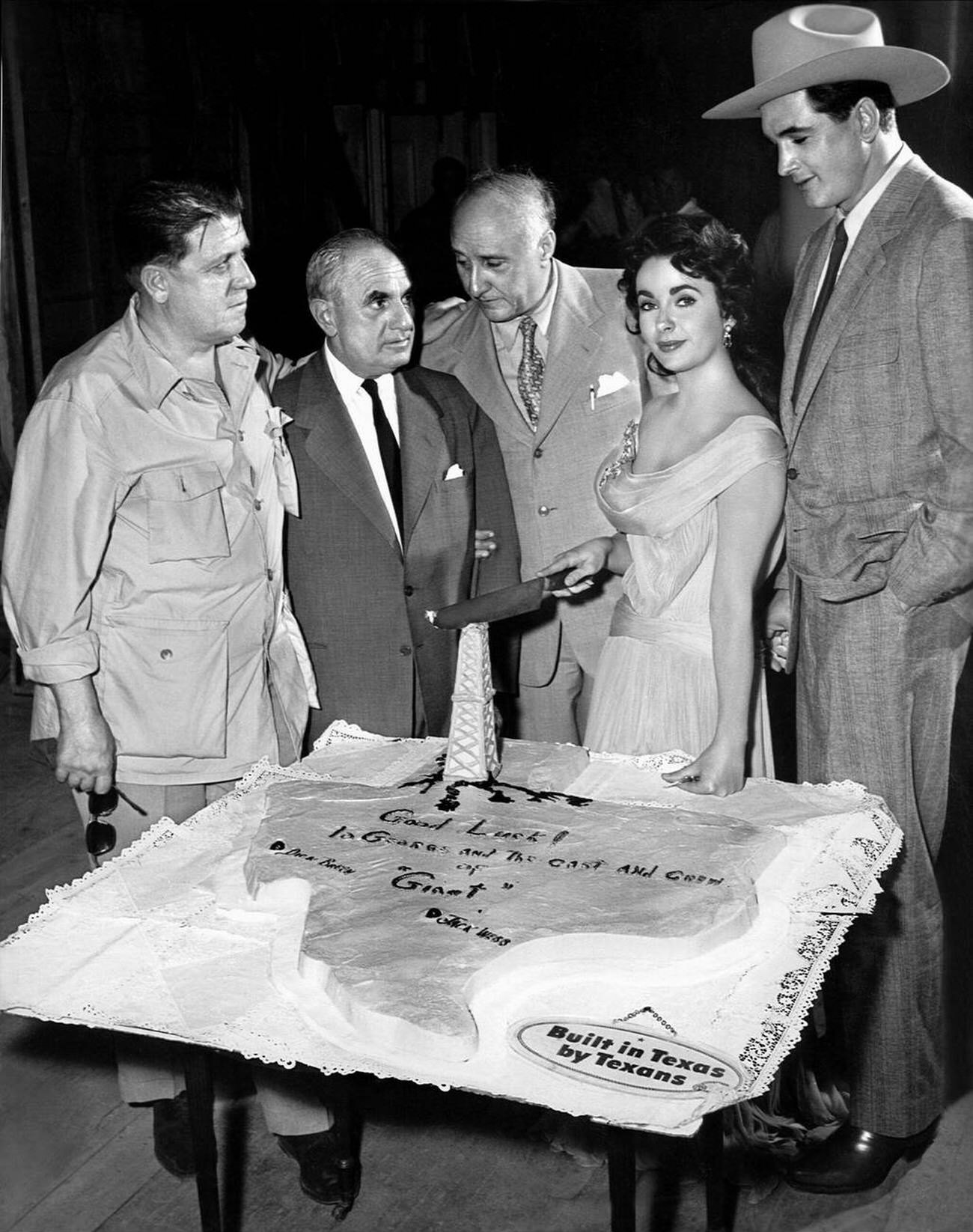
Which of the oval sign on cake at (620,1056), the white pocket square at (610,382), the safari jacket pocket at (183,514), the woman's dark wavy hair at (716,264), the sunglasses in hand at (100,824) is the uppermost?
the woman's dark wavy hair at (716,264)

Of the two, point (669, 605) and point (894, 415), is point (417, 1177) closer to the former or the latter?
point (669, 605)

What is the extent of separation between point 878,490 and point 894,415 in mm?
151

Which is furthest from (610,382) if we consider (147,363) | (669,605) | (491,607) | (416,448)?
(147,363)

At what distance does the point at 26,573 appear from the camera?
2494mm

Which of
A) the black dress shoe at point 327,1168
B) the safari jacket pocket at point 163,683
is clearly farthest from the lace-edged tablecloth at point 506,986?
the black dress shoe at point 327,1168

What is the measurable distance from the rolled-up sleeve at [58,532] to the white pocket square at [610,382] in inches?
49.7

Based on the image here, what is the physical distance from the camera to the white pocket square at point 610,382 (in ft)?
10.3

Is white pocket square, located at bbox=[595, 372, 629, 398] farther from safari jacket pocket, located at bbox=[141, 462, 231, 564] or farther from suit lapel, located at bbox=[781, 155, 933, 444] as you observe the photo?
safari jacket pocket, located at bbox=[141, 462, 231, 564]

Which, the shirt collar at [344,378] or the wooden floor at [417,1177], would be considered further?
the shirt collar at [344,378]

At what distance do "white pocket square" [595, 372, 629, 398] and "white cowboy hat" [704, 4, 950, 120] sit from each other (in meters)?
0.76

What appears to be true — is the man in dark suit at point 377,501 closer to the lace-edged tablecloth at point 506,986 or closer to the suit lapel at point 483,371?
the suit lapel at point 483,371

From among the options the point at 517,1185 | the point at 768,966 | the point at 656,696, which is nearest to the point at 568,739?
the point at 656,696

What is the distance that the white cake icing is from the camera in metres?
1.67

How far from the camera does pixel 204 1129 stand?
1.95 metres
